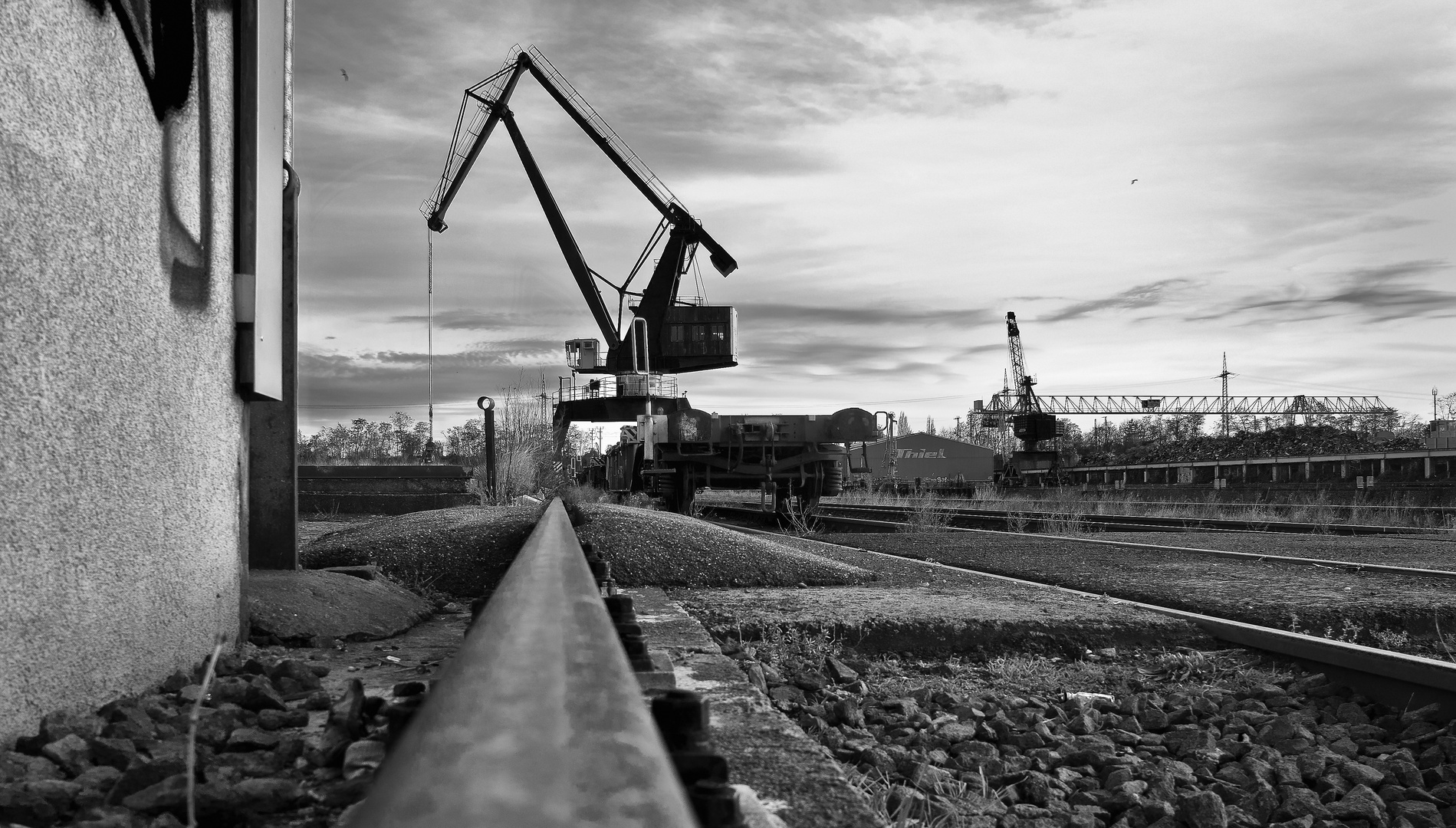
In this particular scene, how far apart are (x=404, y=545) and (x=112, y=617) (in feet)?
10.7

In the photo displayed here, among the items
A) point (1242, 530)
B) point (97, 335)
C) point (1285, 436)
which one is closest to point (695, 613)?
point (97, 335)

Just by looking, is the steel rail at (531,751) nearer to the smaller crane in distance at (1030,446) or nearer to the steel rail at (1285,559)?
the steel rail at (1285,559)

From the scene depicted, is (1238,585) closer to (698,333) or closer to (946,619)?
(946,619)

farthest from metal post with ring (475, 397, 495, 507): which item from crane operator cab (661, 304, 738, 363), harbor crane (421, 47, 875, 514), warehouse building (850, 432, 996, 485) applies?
warehouse building (850, 432, 996, 485)

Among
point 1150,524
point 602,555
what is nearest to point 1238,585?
point 602,555

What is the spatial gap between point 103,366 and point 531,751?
1902 mm

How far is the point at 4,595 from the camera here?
171 centimetres

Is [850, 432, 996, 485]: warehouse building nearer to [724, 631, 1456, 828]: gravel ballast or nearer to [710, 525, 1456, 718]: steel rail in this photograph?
[710, 525, 1456, 718]: steel rail

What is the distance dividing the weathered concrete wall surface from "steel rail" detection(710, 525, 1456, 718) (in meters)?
3.29

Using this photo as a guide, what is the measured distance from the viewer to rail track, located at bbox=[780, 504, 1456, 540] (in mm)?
10188

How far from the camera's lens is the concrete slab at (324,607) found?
326cm

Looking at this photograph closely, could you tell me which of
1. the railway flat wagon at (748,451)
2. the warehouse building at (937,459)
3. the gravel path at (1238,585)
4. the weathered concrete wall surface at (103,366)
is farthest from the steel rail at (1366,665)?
the warehouse building at (937,459)

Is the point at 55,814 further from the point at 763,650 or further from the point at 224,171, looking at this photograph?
the point at 763,650

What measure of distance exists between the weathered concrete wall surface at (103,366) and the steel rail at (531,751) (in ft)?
4.51
